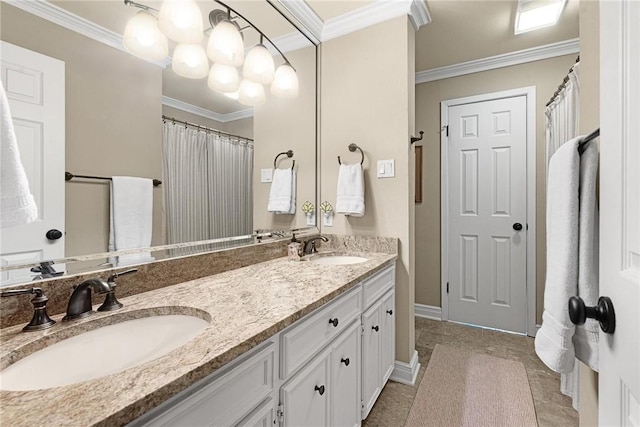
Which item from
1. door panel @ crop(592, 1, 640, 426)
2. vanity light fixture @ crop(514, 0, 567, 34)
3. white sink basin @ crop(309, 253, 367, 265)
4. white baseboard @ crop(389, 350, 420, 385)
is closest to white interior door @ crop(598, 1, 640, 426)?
door panel @ crop(592, 1, 640, 426)

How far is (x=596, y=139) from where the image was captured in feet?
Answer: 2.40

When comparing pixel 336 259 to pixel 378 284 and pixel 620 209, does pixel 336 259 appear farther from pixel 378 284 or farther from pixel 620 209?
pixel 620 209

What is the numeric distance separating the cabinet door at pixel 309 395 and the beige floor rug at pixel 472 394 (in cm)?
79

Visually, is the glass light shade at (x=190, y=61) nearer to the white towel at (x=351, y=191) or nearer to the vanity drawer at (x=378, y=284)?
the white towel at (x=351, y=191)

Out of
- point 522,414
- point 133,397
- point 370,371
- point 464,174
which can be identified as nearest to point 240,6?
point 133,397

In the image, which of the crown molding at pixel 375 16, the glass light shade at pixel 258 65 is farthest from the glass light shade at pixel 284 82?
the crown molding at pixel 375 16

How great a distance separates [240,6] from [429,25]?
1416mm

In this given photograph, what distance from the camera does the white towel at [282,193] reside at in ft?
6.38

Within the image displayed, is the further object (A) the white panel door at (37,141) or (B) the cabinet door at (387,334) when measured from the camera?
(B) the cabinet door at (387,334)

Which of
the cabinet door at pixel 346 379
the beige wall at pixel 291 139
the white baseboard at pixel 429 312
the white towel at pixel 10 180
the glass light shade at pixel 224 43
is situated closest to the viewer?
the white towel at pixel 10 180

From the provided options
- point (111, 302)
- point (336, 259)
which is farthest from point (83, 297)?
point (336, 259)

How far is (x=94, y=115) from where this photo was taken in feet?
3.25

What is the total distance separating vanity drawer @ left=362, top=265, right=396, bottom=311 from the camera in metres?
1.49

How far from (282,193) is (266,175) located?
17 centimetres
